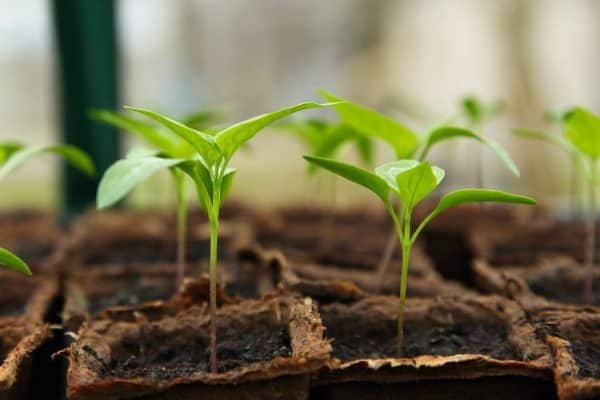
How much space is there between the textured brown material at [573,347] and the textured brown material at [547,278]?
17 centimetres

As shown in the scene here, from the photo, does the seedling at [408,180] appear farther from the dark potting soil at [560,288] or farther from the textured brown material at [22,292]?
the textured brown material at [22,292]

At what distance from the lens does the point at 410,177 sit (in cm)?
99

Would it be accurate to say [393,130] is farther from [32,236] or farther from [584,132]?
[32,236]

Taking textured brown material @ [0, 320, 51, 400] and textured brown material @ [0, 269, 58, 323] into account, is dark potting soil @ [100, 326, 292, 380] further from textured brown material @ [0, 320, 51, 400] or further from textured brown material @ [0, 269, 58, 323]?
textured brown material @ [0, 269, 58, 323]

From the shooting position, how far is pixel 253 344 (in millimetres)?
1135

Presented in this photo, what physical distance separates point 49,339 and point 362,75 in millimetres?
1771

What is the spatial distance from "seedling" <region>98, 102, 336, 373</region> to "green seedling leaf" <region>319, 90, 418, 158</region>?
0.65 feet

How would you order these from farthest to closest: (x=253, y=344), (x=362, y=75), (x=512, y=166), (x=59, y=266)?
(x=362, y=75) < (x=59, y=266) < (x=253, y=344) < (x=512, y=166)

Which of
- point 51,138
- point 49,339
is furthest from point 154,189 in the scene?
point 49,339

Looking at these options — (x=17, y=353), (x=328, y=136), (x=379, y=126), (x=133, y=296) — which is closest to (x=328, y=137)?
(x=328, y=136)

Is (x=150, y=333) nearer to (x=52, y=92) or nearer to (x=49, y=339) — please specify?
(x=49, y=339)

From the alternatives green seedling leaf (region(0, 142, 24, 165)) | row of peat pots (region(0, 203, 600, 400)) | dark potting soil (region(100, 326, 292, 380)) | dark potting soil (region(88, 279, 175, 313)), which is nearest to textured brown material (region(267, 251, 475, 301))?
row of peat pots (region(0, 203, 600, 400))

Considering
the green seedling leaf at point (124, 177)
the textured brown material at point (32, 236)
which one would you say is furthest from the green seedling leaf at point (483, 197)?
the textured brown material at point (32, 236)

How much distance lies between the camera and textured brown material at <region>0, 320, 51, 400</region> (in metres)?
0.97
